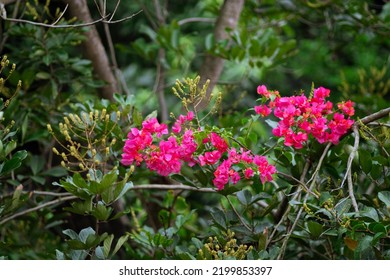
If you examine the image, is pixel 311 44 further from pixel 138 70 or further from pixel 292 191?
pixel 292 191

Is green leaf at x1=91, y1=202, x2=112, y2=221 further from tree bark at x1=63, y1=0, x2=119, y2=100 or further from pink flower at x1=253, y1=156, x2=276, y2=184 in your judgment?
tree bark at x1=63, y1=0, x2=119, y2=100

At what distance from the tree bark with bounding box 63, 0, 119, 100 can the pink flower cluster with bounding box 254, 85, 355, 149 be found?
0.86m

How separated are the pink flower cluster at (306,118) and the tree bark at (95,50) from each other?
0.86 meters

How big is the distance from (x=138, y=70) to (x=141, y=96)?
17.1 inches

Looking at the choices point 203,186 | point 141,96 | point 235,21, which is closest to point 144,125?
point 203,186

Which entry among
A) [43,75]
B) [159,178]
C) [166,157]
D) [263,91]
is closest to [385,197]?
[263,91]

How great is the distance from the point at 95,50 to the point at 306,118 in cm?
103

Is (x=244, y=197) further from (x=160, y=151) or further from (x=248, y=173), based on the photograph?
(x=160, y=151)

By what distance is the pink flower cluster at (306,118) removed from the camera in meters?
1.64

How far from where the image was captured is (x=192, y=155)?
164cm

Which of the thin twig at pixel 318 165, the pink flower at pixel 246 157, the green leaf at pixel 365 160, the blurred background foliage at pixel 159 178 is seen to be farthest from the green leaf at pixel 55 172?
the green leaf at pixel 365 160

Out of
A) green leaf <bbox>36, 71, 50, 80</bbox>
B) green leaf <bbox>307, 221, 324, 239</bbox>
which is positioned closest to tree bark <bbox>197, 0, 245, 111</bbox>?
green leaf <bbox>36, 71, 50, 80</bbox>

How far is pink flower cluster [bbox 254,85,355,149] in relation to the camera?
5.39 ft

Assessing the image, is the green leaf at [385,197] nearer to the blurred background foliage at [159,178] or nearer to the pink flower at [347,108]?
the blurred background foliage at [159,178]
